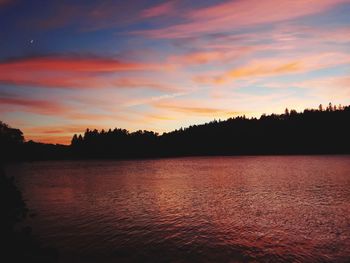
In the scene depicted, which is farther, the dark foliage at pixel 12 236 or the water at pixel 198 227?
the water at pixel 198 227

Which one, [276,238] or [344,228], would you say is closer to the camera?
[276,238]

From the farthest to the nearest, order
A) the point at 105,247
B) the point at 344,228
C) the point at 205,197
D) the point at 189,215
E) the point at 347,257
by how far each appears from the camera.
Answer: the point at 205,197 → the point at 189,215 → the point at 344,228 → the point at 105,247 → the point at 347,257

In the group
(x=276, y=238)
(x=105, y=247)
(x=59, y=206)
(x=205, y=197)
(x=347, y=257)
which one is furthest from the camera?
(x=205, y=197)

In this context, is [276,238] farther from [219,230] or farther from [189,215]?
[189,215]

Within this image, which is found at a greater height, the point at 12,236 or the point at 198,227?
the point at 12,236

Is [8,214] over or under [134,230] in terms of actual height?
over

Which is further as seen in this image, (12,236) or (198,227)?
(198,227)

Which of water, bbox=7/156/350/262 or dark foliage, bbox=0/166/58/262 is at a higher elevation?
dark foliage, bbox=0/166/58/262

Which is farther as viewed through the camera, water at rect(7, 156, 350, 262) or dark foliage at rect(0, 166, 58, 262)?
water at rect(7, 156, 350, 262)

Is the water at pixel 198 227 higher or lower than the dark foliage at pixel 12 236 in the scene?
lower

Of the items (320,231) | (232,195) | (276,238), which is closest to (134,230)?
(276,238)

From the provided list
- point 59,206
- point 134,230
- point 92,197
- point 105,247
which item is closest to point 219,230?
point 134,230

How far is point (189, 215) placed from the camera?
41312 millimetres

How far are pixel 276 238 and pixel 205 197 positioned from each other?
88.0ft
